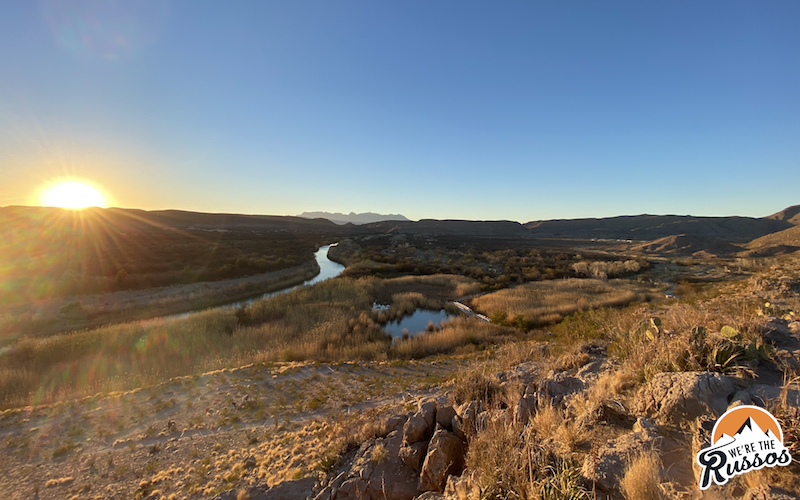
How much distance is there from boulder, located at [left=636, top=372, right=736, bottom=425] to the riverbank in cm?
3150

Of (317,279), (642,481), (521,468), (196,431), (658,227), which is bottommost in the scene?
(317,279)

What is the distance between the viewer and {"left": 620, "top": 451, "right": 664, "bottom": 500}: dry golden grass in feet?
8.93

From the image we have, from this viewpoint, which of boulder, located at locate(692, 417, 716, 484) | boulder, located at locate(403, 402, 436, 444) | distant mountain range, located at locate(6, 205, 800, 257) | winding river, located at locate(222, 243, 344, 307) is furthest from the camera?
distant mountain range, located at locate(6, 205, 800, 257)

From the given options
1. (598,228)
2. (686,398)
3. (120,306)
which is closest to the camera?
(686,398)

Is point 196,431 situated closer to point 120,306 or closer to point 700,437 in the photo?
point 700,437

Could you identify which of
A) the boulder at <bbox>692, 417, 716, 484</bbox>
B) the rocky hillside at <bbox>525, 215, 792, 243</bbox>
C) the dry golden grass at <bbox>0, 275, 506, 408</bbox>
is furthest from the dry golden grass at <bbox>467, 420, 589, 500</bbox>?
the rocky hillside at <bbox>525, 215, 792, 243</bbox>

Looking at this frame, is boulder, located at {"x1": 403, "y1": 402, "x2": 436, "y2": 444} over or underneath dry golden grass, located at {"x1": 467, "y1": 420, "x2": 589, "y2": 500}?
underneath

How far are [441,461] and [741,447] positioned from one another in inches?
129

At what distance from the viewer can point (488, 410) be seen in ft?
16.5

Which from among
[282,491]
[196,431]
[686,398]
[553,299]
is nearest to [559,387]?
[686,398]

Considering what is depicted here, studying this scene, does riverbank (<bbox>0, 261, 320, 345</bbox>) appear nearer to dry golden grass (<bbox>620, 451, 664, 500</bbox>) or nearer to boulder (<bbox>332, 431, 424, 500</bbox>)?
boulder (<bbox>332, 431, 424, 500</bbox>)

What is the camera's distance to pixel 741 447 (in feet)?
9.14

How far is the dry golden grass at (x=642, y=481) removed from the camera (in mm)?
2723

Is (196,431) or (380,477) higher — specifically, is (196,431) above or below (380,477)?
below
